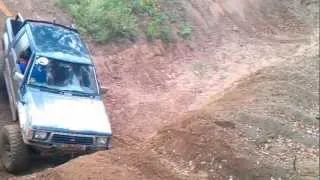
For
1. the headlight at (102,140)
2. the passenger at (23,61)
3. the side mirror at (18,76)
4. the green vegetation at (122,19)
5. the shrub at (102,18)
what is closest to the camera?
the headlight at (102,140)

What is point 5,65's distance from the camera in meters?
10.3

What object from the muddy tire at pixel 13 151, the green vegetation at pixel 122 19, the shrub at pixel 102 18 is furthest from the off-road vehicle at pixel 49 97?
the green vegetation at pixel 122 19

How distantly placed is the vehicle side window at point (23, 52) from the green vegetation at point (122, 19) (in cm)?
367

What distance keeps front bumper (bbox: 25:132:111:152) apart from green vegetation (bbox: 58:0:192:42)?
5.32 m

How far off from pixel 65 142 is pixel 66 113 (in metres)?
0.53

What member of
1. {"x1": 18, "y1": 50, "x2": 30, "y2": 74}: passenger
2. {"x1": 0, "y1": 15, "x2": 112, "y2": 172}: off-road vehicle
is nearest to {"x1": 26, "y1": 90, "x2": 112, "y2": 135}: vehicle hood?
{"x1": 0, "y1": 15, "x2": 112, "y2": 172}: off-road vehicle

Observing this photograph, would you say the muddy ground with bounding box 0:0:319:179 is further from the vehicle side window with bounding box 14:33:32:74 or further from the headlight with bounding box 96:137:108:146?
the vehicle side window with bounding box 14:33:32:74

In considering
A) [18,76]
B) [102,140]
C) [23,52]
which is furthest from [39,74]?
[102,140]

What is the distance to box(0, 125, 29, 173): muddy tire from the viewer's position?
8.25 meters

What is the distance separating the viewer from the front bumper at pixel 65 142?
26.6 ft

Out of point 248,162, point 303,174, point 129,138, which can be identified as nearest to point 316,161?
point 303,174

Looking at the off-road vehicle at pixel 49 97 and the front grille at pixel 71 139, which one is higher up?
the off-road vehicle at pixel 49 97

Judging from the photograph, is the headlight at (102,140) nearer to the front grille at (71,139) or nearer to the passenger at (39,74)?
the front grille at (71,139)

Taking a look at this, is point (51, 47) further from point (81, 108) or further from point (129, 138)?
point (129, 138)
